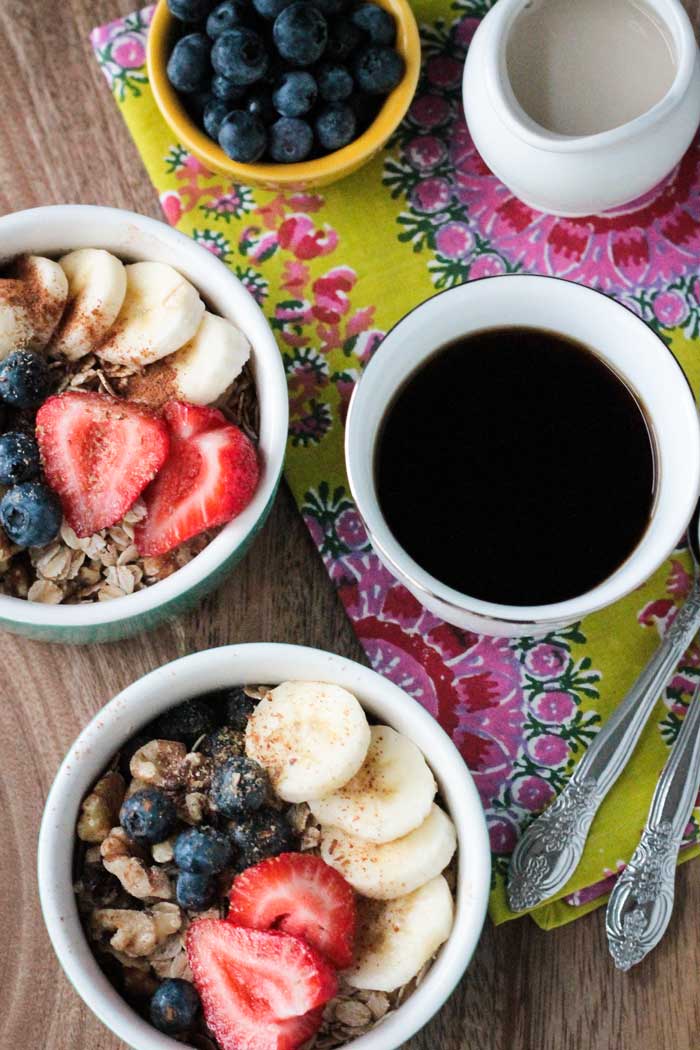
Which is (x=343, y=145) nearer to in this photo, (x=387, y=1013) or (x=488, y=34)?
(x=488, y=34)

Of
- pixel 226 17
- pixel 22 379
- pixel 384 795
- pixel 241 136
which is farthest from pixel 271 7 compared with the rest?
pixel 384 795

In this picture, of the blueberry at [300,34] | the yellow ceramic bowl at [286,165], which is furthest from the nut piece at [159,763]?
the blueberry at [300,34]

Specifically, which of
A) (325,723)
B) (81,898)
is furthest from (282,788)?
(81,898)

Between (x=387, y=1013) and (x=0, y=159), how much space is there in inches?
42.0

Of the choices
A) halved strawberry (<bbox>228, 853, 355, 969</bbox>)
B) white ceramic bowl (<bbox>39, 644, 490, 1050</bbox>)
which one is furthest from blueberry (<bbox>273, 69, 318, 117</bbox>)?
halved strawberry (<bbox>228, 853, 355, 969</bbox>)

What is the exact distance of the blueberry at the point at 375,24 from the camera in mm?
1406

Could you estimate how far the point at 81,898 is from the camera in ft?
4.11

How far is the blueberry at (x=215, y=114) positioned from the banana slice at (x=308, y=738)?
0.63m

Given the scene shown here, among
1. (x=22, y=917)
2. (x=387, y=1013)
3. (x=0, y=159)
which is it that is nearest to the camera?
(x=387, y=1013)

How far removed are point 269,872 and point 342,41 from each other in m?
0.92

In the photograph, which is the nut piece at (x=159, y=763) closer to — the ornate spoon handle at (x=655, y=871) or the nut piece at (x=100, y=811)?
the nut piece at (x=100, y=811)

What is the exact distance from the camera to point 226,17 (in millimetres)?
1370

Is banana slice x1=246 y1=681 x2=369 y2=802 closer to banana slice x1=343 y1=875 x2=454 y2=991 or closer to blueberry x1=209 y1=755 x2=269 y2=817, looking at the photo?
blueberry x1=209 y1=755 x2=269 y2=817

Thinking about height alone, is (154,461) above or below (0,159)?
below
